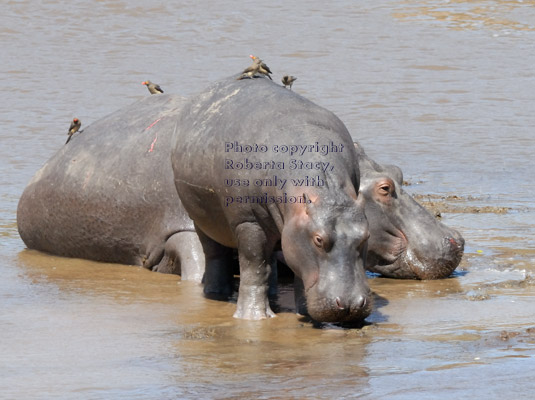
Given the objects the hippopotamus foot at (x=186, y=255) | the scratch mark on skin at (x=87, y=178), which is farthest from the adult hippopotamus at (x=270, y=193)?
the scratch mark on skin at (x=87, y=178)

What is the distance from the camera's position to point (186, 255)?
332 inches

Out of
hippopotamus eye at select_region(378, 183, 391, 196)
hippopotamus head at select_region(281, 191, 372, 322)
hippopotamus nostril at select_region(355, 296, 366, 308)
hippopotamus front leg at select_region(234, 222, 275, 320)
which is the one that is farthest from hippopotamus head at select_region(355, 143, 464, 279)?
hippopotamus nostril at select_region(355, 296, 366, 308)

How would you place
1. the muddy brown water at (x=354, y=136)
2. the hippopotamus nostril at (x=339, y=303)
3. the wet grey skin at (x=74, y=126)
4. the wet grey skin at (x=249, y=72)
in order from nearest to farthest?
the muddy brown water at (x=354, y=136) < the hippopotamus nostril at (x=339, y=303) < the wet grey skin at (x=249, y=72) < the wet grey skin at (x=74, y=126)

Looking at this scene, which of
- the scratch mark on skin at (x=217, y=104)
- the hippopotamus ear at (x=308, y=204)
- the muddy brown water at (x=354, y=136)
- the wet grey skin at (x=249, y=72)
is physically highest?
the wet grey skin at (x=249, y=72)

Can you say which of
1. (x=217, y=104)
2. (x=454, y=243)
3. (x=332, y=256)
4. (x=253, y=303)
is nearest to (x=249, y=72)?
(x=217, y=104)

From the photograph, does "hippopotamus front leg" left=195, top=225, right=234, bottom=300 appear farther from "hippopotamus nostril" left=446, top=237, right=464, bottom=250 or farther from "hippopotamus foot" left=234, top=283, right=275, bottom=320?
"hippopotamus nostril" left=446, top=237, right=464, bottom=250

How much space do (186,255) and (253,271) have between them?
1.34m

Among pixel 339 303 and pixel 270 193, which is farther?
pixel 270 193

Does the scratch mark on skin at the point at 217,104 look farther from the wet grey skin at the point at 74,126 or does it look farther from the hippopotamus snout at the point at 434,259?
the wet grey skin at the point at 74,126

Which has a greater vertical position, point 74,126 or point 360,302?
point 360,302

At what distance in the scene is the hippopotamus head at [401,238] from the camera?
841 centimetres

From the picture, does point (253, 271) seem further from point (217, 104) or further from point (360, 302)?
point (217, 104)

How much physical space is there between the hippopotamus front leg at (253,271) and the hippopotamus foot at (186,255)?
115 cm

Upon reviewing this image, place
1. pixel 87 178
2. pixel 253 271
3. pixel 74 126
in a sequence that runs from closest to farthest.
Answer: pixel 253 271
pixel 87 178
pixel 74 126
